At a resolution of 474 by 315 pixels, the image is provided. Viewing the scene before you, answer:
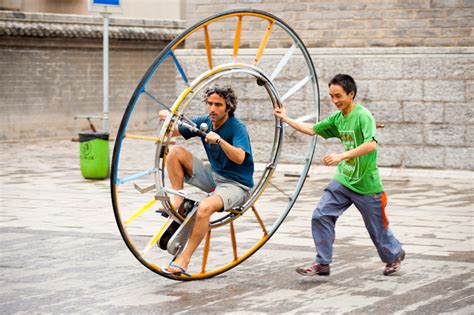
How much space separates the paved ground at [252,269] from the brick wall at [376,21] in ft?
10.4

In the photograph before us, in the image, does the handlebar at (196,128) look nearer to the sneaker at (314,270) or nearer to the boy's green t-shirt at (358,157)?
the boy's green t-shirt at (358,157)

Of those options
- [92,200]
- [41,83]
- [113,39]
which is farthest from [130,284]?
[113,39]

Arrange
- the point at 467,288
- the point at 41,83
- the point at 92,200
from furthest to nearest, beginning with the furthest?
the point at 41,83, the point at 92,200, the point at 467,288

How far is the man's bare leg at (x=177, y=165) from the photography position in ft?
25.9

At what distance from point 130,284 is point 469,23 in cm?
895

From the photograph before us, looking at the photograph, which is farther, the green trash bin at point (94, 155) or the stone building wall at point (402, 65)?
the stone building wall at point (402, 65)

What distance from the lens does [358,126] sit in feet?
26.5

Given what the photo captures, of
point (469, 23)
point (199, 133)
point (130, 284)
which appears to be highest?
point (469, 23)

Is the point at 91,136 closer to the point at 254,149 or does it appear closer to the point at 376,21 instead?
the point at 254,149


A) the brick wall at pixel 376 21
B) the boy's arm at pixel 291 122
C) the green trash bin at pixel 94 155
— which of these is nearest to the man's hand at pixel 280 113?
the boy's arm at pixel 291 122

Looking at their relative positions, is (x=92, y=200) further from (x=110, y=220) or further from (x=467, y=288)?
(x=467, y=288)

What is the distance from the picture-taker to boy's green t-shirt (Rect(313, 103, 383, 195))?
8.09 m

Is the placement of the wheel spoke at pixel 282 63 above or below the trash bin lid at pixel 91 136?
above

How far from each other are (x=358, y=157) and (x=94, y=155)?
755 cm
